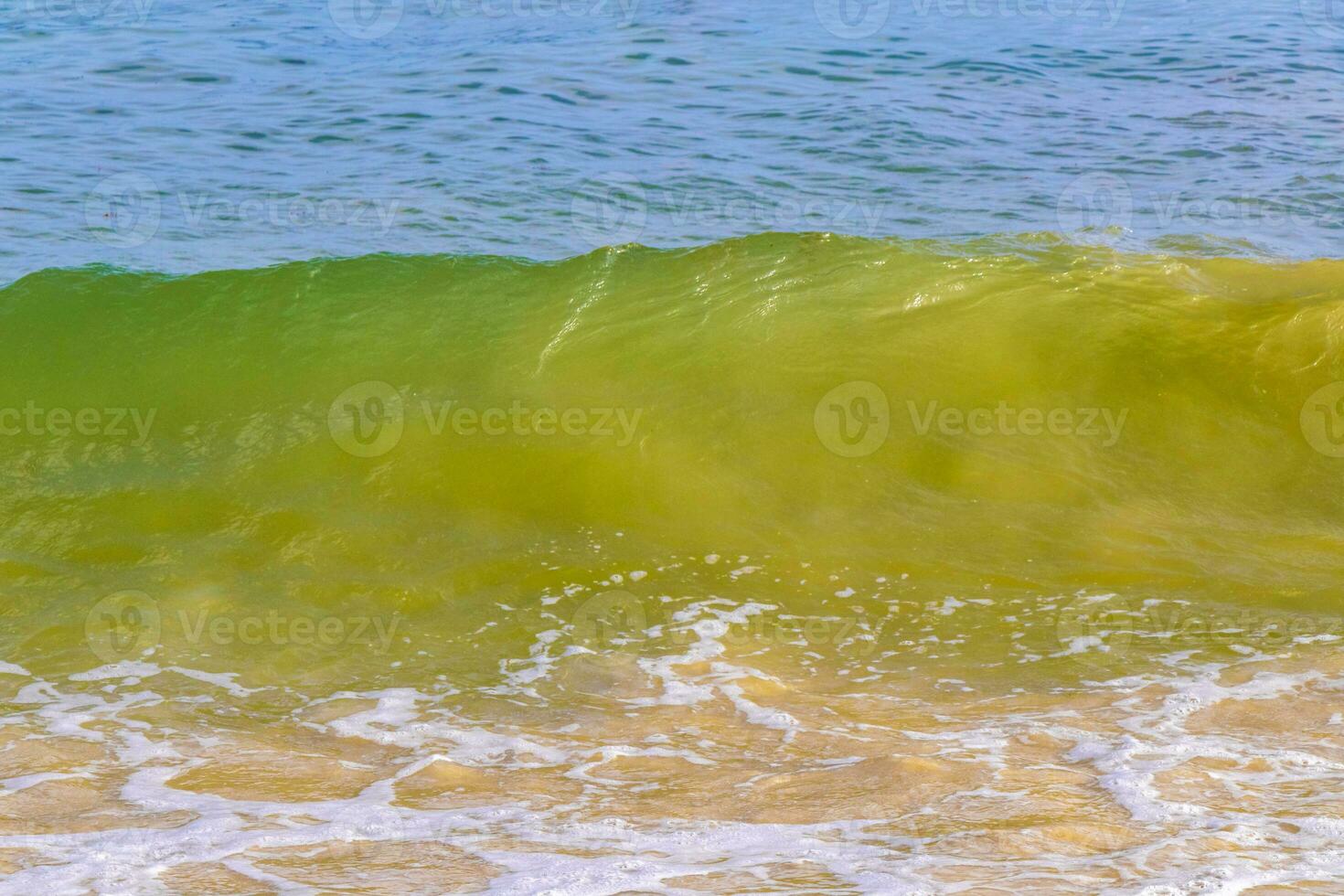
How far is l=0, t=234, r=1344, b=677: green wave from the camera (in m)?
4.80

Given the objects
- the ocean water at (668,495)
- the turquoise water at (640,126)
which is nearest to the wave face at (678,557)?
the ocean water at (668,495)

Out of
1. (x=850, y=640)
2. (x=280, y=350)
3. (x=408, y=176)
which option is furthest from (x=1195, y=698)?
(x=408, y=176)

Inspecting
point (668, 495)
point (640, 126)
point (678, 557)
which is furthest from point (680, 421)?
point (640, 126)

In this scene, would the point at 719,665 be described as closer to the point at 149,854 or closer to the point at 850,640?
the point at 850,640

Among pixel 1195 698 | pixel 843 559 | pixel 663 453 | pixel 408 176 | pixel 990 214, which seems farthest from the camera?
pixel 408 176

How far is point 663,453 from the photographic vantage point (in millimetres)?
5520

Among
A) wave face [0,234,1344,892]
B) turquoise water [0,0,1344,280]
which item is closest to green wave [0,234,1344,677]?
wave face [0,234,1344,892]

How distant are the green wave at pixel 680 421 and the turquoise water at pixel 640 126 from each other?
72 cm

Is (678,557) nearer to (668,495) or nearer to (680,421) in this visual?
(668,495)

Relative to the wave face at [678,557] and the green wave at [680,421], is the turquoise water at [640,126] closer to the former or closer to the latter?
the green wave at [680,421]

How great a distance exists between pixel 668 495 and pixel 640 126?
5.42m

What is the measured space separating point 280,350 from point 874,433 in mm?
3131

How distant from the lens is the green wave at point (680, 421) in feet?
15.7

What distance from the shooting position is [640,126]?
9906mm
